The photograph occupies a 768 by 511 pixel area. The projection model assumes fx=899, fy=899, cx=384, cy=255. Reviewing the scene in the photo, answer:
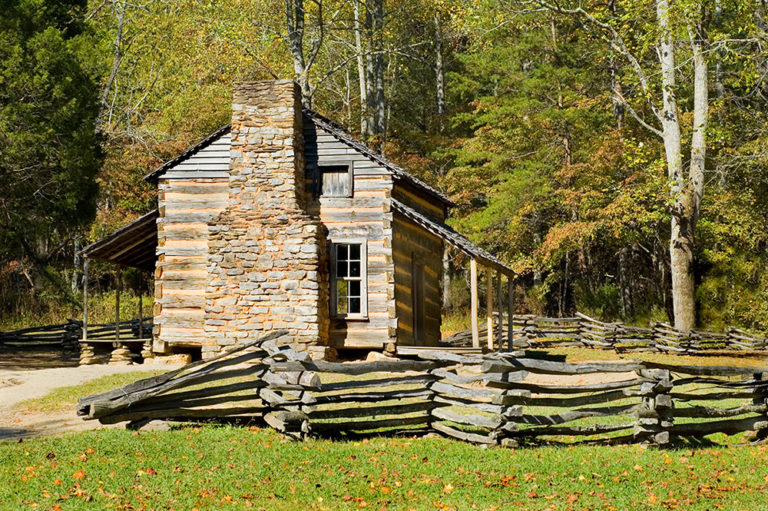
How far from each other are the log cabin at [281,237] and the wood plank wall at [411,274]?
7cm

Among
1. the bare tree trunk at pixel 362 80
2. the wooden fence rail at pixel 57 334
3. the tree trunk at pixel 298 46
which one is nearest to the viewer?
the tree trunk at pixel 298 46

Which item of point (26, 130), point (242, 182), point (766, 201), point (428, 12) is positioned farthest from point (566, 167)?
point (26, 130)

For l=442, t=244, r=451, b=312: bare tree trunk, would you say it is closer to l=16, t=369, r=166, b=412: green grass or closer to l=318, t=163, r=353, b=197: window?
l=318, t=163, r=353, b=197: window

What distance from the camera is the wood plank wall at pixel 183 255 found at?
20.4 metres

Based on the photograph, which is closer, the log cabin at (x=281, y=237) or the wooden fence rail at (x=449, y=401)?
the wooden fence rail at (x=449, y=401)

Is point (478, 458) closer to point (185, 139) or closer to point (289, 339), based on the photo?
point (289, 339)

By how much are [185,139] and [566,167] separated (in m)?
13.6

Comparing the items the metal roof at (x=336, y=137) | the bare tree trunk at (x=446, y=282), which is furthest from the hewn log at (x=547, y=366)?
the bare tree trunk at (x=446, y=282)

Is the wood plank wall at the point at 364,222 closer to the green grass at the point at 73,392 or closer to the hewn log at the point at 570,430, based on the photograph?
the green grass at the point at 73,392

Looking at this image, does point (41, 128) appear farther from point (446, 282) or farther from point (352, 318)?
point (446, 282)

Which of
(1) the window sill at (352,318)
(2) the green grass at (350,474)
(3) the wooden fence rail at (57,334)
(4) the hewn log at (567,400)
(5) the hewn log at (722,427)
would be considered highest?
(1) the window sill at (352,318)

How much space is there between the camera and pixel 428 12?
3447cm

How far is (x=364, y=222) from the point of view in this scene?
20.3 m

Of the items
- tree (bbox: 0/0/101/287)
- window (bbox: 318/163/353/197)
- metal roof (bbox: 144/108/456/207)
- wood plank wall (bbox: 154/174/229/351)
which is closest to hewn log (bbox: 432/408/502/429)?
metal roof (bbox: 144/108/456/207)
